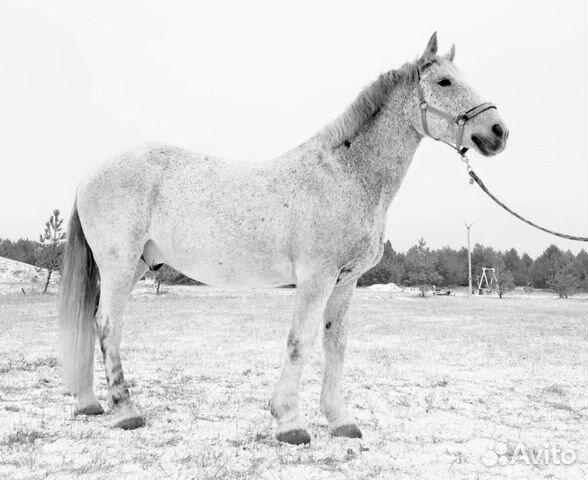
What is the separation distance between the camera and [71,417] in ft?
14.4

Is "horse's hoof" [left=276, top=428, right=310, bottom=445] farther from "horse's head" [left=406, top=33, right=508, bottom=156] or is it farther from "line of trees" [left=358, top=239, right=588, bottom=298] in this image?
"line of trees" [left=358, top=239, right=588, bottom=298]

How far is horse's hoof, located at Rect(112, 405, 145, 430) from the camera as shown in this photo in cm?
411

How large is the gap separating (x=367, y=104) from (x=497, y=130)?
1.15 metres

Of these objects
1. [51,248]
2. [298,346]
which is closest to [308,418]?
[298,346]

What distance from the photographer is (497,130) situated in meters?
3.77

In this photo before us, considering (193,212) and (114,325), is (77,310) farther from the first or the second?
(193,212)

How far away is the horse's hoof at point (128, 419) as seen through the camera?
4105 millimetres

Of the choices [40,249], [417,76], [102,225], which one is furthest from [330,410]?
[40,249]

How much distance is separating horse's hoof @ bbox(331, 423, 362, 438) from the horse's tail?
2504 millimetres

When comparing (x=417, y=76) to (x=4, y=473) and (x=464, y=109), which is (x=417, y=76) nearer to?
(x=464, y=109)

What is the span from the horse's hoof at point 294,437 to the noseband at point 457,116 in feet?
9.00

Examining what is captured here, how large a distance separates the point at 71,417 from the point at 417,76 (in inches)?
179

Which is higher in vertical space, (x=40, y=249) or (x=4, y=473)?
(x=40, y=249)

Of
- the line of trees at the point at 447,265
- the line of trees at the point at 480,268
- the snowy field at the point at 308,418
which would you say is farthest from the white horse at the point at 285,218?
the line of trees at the point at 480,268
